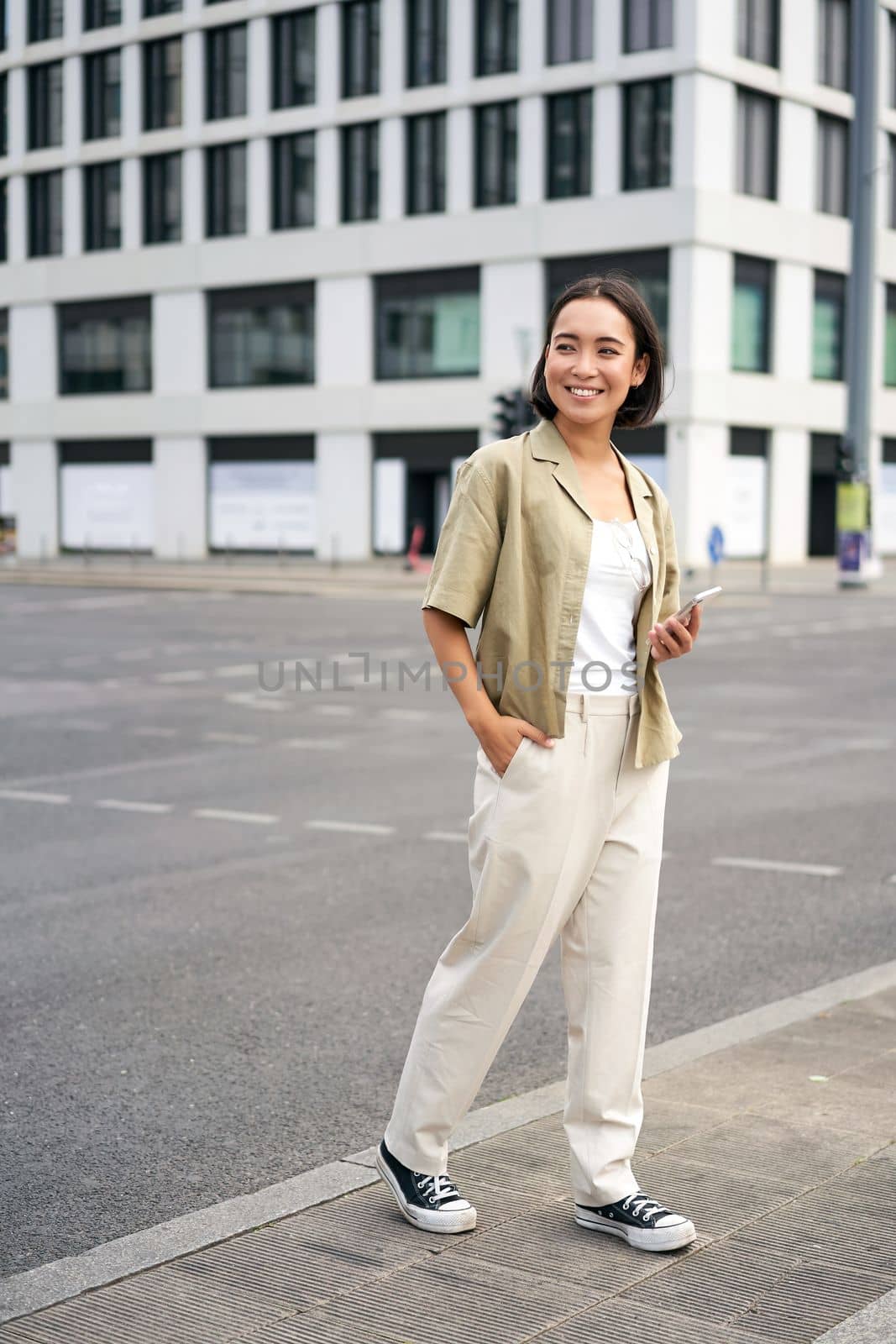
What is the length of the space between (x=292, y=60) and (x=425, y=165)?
5.59 metres

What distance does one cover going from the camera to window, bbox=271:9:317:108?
5006 centimetres

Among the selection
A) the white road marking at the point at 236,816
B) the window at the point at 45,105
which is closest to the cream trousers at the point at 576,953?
the white road marking at the point at 236,816

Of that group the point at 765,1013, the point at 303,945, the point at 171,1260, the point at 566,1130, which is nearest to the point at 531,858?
the point at 566,1130

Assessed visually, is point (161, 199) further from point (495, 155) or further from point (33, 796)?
point (33, 796)

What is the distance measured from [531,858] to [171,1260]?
109 centimetres

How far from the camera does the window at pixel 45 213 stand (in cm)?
5566

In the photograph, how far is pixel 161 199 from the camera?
53.3m

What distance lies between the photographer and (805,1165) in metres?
4.20

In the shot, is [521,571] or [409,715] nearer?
[521,571]

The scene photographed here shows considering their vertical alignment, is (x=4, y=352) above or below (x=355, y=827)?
above

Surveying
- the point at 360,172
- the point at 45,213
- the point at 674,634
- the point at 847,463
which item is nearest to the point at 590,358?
the point at 674,634

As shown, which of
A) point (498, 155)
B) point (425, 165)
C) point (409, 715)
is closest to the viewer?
point (409, 715)

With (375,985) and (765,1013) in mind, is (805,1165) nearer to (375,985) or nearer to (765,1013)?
(765,1013)

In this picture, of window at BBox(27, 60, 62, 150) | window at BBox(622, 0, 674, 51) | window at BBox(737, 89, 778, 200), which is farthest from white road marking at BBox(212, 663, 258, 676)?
window at BBox(27, 60, 62, 150)
